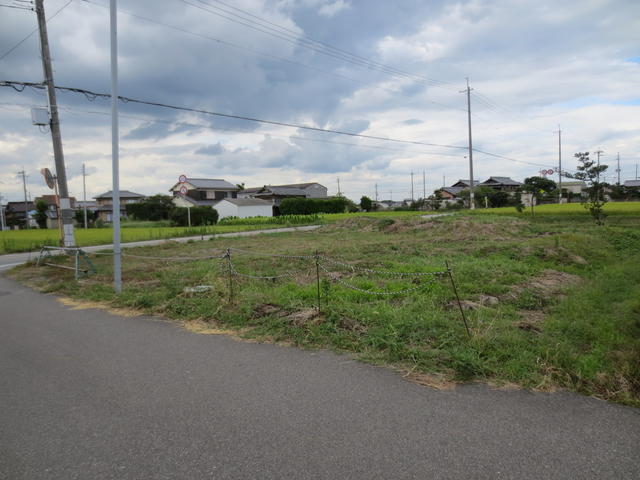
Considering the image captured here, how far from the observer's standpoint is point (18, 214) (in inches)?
2881

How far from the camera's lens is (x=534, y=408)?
11.1 feet

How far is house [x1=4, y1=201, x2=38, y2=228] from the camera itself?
67.0 metres

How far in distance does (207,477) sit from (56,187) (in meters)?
13.6

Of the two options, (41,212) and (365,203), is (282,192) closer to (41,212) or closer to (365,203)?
(365,203)

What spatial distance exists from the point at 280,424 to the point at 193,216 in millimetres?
38577

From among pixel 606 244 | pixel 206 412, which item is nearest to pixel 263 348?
pixel 206 412

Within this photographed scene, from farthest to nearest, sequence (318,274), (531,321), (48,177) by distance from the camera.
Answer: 1. (48,177)
2. (318,274)
3. (531,321)

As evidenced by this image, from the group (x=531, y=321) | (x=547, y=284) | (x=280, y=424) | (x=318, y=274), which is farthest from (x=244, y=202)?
(x=280, y=424)

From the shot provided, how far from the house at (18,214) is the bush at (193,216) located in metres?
37.7

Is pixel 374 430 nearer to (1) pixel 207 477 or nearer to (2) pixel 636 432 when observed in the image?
(1) pixel 207 477

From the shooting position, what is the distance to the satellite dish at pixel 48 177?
40.7ft

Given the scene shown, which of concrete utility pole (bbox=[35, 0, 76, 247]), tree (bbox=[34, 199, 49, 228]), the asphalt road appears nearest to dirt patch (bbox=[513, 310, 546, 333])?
the asphalt road

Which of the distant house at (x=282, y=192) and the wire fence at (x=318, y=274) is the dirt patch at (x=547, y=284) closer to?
the wire fence at (x=318, y=274)

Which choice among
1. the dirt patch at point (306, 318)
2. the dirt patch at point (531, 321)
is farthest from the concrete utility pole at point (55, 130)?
the dirt patch at point (531, 321)
